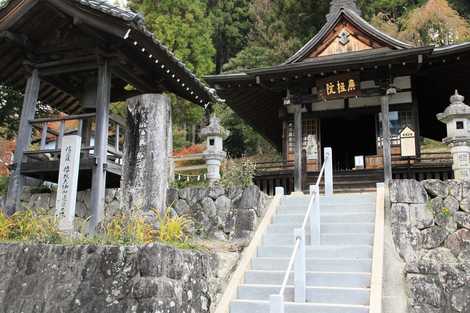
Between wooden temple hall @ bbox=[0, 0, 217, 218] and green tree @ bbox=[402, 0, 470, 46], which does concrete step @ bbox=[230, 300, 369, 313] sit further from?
green tree @ bbox=[402, 0, 470, 46]

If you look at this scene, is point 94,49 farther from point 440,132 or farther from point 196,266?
point 440,132

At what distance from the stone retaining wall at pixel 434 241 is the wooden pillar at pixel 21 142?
25.7 feet

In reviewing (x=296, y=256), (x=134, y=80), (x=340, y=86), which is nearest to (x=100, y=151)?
(x=134, y=80)

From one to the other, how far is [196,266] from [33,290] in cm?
224

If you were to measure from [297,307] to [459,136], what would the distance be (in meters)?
6.65

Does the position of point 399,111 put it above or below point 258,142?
below

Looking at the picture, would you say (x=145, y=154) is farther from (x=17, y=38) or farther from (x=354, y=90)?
(x=354, y=90)

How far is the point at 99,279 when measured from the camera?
218 inches

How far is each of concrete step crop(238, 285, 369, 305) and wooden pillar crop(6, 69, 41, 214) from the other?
5461 millimetres

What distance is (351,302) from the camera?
6.35 m

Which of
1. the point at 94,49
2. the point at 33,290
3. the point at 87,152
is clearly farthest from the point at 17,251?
the point at 94,49

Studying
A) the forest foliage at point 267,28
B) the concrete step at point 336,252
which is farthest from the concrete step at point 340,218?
the forest foliage at point 267,28

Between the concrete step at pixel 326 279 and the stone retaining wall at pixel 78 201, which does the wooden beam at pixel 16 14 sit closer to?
the stone retaining wall at pixel 78 201

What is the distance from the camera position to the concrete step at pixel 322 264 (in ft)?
23.1
